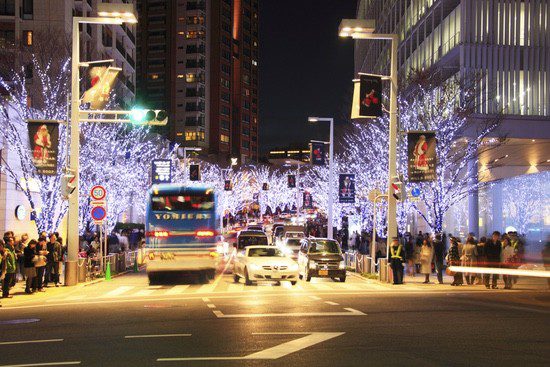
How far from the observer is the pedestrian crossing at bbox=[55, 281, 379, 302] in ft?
A: 76.7

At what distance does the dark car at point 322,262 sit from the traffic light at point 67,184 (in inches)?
380

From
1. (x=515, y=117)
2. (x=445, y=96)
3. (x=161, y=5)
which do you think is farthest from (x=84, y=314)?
(x=161, y=5)

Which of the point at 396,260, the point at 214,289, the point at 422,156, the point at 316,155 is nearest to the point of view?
the point at 214,289

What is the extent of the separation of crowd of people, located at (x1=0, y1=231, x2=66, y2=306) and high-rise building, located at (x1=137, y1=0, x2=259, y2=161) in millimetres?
115293

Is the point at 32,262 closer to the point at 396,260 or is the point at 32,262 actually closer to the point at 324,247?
the point at 324,247

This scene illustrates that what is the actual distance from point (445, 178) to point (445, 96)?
558 cm

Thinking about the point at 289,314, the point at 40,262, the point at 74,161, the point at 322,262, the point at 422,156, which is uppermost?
the point at 422,156

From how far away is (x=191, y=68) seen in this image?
150625mm

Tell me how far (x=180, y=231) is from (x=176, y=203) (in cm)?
112

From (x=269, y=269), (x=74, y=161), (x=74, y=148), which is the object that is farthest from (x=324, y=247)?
(x=74, y=148)

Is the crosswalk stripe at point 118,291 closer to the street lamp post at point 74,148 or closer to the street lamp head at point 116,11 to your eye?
the street lamp post at point 74,148

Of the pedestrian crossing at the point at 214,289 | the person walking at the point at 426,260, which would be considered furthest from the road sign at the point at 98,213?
the person walking at the point at 426,260

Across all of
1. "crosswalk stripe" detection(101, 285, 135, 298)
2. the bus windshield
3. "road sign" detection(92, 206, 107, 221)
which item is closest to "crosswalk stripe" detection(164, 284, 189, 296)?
"crosswalk stripe" detection(101, 285, 135, 298)

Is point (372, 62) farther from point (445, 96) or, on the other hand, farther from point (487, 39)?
point (445, 96)
